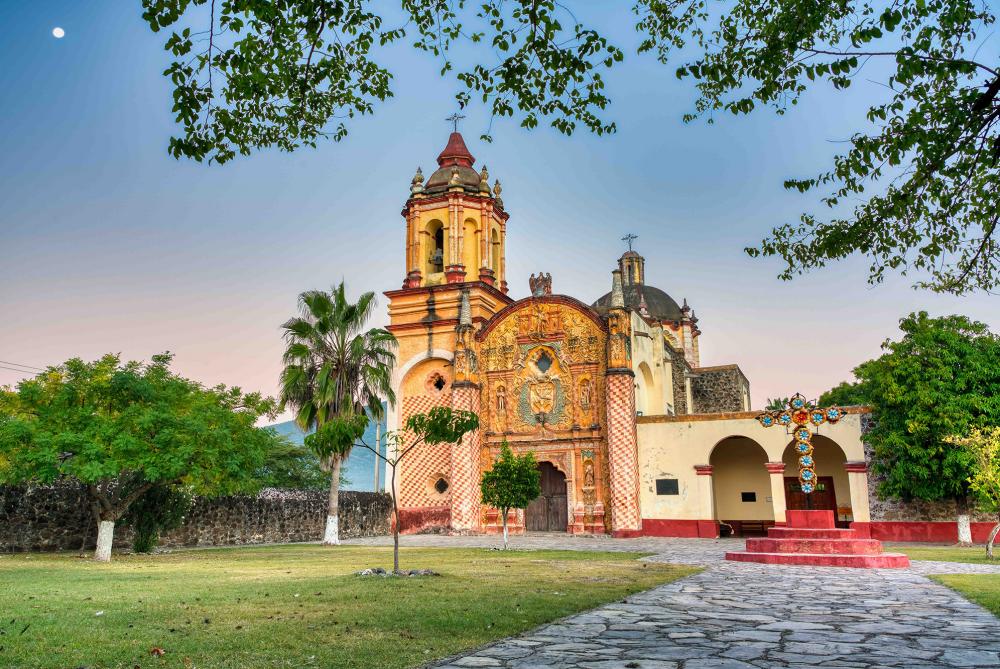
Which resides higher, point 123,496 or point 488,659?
point 123,496

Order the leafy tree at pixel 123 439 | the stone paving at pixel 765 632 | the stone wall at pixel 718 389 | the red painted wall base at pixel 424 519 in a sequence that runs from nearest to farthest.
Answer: the stone paving at pixel 765 632
the leafy tree at pixel 123 439
the red painted wall base at pixel 424 519
the stone wall at pixel 718 389

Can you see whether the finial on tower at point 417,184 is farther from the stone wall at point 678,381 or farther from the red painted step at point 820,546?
the red painted step at point 820,546

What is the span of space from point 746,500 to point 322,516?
50.1 feet

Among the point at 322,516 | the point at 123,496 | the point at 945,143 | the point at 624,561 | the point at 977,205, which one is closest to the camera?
the point at 945,143

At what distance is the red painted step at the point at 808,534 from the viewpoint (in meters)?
14.3

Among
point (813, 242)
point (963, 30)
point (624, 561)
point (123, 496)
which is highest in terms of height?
point (963, 30)

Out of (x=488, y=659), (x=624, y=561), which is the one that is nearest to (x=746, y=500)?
(x=624, y=561)

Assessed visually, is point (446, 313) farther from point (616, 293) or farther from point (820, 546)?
Answer: point (820, 546)

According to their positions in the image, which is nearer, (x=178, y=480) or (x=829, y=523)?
(x=829, y=523)

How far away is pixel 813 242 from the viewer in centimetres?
743

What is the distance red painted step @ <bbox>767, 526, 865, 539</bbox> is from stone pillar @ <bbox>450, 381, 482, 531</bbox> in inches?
518

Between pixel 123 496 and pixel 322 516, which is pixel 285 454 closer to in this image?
pixel 322 516

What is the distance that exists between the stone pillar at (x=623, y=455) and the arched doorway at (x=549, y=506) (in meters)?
2.18

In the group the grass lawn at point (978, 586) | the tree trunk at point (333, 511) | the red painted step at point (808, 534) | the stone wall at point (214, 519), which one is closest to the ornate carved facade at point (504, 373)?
the stone wall at point (214, 519)
